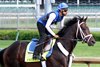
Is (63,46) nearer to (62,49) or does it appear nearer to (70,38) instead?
(62,49)

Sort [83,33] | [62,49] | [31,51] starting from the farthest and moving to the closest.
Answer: [31,51] → [62,49] → [83,33]

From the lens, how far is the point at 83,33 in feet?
27.0

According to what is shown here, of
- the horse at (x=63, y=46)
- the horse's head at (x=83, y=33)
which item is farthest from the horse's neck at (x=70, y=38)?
the horse's head at (x=83, y=33)

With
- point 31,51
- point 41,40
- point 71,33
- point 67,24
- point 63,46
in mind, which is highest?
point 67,24

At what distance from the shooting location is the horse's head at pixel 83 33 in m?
8.18

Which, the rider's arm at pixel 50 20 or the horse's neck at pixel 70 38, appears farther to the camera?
the horse's neck at pixel 70 38

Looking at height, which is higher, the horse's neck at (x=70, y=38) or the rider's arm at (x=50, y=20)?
the rider's arm at (x=50, y=20)

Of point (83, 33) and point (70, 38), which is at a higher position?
point (83, 33)

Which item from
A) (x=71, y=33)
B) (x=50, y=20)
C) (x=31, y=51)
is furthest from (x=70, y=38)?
(x=31, y=51)

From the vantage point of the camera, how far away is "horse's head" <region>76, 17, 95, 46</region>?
818 centimetres

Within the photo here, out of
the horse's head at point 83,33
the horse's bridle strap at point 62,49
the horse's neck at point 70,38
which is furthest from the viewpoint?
the horse's neck at point 70,38

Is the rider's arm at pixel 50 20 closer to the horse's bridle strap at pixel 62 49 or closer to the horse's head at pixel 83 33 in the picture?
the horse's bridle strap at pixel 62 49

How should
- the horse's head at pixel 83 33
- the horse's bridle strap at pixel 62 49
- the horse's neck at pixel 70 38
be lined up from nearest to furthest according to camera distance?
the horse's head at pixel 83 33 < the horse's bridle strap at pixel 62 49 < the horse's neck at pixel 70 38

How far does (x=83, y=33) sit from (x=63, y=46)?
45 cm
